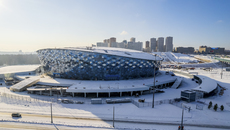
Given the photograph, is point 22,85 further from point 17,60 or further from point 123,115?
point 17,60

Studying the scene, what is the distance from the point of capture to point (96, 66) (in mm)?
46938

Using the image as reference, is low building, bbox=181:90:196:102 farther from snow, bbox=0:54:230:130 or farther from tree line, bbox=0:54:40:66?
tree line, bbox=0:54:40:66

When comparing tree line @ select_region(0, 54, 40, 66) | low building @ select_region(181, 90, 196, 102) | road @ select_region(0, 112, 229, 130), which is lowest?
road @ select_region(0, 112, 229, 130)

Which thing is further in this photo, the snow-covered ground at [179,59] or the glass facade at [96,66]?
the snow-covered ground at [179,59]

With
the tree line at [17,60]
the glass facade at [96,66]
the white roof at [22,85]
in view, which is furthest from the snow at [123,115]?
the tree line at [17,60]

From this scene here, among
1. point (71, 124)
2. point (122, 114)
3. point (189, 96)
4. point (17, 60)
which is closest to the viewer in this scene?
point (71, 124)

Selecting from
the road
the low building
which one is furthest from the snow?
the low building

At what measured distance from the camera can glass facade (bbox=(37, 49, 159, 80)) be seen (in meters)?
46.9

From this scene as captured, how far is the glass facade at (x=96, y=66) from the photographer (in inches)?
1847

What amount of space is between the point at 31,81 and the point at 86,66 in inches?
701

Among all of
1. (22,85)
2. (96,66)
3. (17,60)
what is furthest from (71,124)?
(17,60)

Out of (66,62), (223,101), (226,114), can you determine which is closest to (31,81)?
(66,62)

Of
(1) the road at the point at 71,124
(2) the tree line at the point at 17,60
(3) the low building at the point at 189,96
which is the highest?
(2) the tree line at the point at 17,60

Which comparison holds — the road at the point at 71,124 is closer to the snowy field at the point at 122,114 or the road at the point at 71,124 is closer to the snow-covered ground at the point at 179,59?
the snowy field at the point at 122,114
